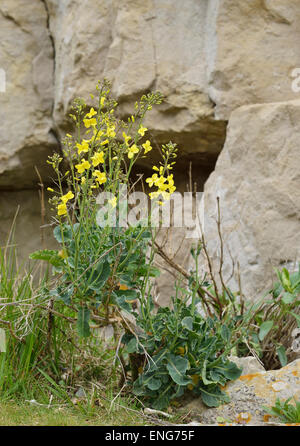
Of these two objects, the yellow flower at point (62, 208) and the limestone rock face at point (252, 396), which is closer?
the yellow flower at point (62, 208)

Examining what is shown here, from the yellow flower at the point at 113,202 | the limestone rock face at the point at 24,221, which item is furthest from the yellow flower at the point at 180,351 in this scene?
the limestone rock face at the point at 24,221

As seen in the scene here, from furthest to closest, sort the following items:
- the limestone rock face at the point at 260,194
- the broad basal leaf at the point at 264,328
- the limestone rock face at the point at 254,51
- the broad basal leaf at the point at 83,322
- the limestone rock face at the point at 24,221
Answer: the limestone rock face at the point at 24,221 < the limestone rock face at the point at 254,51 < the limestone rock face at the point at 260,194 < the broad basal leaf at the point at 264,328 < the broad basal leaf at the point at 83,322

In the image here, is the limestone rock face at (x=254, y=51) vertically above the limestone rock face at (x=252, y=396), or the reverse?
the limestone rock face at (x=254, y=51)

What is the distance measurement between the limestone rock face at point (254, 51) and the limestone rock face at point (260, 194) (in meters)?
0.22

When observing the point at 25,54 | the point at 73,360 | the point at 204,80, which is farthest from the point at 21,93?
the point at 73,360

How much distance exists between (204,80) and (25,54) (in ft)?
4.40

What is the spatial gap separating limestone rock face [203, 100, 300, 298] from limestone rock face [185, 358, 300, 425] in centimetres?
58

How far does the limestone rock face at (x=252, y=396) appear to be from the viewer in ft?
7.22

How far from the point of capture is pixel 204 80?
361 centimetres

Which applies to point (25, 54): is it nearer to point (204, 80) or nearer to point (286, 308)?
point (204, 80)

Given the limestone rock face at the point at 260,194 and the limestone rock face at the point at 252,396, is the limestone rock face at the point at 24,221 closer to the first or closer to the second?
the limestone rock face at the point at 260,194

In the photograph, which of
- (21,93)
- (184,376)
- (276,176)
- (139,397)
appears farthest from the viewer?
(21,93)

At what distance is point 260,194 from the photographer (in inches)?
122

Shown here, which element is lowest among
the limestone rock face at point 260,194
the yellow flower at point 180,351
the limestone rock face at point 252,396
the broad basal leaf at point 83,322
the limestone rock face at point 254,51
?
the limestone rock face at point 252,396
